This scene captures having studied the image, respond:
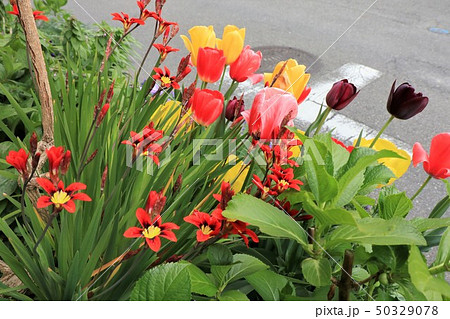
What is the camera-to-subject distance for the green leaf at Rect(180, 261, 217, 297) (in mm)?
616

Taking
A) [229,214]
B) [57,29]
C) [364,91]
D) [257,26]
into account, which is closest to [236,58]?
[229,214]

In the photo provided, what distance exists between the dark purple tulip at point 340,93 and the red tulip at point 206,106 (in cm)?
20

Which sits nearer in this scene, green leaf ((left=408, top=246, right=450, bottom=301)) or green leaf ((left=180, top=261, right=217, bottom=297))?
green leaf ((left=408, top=246, right=450, bottom=301))

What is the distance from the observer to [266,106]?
2.37ft

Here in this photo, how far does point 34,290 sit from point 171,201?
0.25m

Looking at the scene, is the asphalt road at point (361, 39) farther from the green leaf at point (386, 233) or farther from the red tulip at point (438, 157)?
the green leaf at point (386, 233)

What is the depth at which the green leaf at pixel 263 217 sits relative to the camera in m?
0.57

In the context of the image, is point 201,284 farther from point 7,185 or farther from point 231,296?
point 7,185

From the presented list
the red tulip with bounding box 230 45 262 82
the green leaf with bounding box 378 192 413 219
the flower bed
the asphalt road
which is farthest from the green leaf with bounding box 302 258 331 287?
the asphalt road

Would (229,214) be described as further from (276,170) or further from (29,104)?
(29,104)

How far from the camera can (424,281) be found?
50 cm

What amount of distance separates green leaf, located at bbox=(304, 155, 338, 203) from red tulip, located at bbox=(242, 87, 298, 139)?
0.10 metres

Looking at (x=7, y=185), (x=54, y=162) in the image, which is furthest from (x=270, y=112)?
(x=7, y=185)

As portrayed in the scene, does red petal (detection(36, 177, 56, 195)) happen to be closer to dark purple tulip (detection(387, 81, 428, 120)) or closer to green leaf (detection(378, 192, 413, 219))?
green leaf (detection(378, 192, 413, 219))
